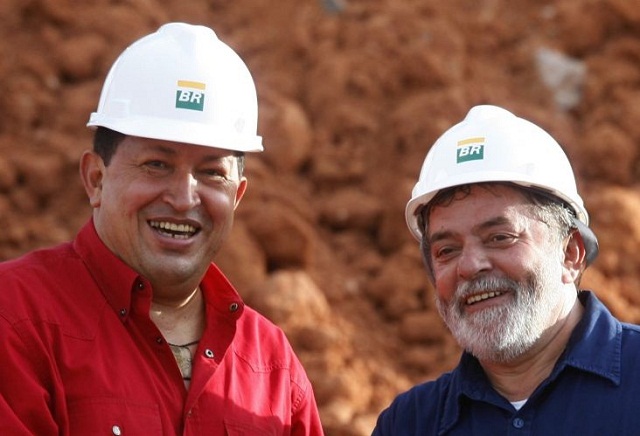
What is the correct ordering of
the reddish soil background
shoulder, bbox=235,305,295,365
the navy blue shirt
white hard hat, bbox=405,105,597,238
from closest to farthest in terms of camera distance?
the navy blue shirt < white hard hat, bbox=405,105,597,238 < shoulder, bbox=235,305,295,365 < the reddish soil background

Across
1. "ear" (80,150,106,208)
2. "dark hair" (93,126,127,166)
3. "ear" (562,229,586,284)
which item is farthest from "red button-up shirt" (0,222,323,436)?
"ear" (562,229,586,284)

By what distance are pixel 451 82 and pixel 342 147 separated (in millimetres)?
932

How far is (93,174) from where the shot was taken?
4.74 metres

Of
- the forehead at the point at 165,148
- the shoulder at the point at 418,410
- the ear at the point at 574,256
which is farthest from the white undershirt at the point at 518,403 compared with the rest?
the forehead at the point at 165,148

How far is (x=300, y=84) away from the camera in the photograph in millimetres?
9266

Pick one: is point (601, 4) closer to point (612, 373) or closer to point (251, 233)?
point (251, 233)

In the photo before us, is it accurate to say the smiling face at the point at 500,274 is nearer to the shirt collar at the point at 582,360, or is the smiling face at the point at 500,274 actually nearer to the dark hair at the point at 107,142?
the shirt collar at the point at 582,360

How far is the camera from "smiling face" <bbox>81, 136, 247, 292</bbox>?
179 inches

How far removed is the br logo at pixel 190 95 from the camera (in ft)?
15.2

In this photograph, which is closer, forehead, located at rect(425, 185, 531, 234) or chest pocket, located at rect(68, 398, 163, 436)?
chest pocket, located at rect(68, 398, 163, 436)

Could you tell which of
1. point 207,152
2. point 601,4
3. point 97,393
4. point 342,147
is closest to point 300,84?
point 342,147

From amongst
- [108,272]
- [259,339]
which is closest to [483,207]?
[259,339]

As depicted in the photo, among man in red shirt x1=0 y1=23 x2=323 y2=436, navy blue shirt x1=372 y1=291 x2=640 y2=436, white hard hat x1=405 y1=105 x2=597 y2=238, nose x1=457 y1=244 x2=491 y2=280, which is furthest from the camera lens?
white hard hat x1=405 y1=105 x2=597 y2=238

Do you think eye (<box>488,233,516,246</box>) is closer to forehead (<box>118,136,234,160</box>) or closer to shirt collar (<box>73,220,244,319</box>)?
forehead (<box>118,136,234,160</box>)
